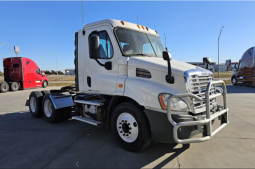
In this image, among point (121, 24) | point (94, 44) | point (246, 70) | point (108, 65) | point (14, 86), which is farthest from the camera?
point (14, 86)

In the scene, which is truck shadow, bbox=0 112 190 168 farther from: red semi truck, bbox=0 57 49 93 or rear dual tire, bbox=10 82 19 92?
red semi truck, bbox=0 57 49 93

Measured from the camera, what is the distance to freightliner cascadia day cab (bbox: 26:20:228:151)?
3.06m

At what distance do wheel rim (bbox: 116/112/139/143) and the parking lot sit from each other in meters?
0.31

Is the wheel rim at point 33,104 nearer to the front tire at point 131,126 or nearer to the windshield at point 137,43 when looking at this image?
the front tire at point 131,126

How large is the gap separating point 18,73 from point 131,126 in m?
18.7

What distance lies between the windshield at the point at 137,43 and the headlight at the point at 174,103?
1.37 m

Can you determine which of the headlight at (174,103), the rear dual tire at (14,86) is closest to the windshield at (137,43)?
the headlight at (174,103)

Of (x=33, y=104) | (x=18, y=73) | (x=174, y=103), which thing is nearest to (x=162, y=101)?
(x=174, y=103)

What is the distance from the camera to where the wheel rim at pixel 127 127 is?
3514 mm

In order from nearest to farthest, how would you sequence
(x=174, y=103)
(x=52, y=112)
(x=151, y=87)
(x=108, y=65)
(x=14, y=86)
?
(x=174, y=103)
(x=151, y=87)
(x=108, y=65)
(x=52, y=112)
(x=14, y=86)

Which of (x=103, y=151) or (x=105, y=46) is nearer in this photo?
(x=103, y=151)

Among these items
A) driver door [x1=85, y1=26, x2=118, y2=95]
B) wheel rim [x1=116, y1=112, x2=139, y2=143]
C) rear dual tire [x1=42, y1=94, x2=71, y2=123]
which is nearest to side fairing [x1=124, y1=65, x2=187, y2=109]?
wheel rim [x1=116, y1=112, x2=139, y2=143]

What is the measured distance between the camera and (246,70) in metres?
17.5

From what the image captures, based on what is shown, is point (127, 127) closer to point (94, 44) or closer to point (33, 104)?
point (94, 44)
